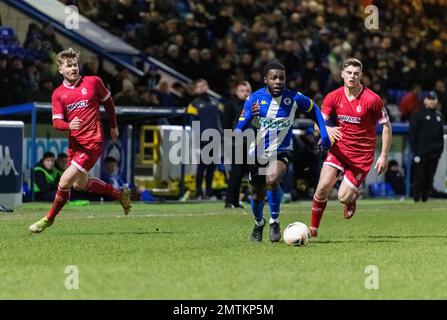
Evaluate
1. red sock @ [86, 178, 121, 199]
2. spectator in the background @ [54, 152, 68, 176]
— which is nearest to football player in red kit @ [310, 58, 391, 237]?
red sock @ [86, 178, 121, 199]

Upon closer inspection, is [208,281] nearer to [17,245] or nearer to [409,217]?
[17,245]

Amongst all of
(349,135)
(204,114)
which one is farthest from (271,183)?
(204,114)

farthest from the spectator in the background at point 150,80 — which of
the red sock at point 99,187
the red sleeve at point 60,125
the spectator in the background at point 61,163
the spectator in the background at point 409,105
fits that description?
the red sleeve at point 60,125

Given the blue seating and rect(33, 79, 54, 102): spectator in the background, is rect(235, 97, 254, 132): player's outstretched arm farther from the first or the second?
the blue seating

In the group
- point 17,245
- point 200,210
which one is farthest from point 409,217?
point 17,245

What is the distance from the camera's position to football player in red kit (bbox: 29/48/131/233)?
550 inches

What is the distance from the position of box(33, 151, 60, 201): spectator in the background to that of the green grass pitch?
274 centimetres

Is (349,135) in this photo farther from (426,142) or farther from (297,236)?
(426,142)

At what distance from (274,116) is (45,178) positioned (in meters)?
8.88

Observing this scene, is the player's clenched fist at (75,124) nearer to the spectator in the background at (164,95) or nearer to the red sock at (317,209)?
the red sock at (317,209)

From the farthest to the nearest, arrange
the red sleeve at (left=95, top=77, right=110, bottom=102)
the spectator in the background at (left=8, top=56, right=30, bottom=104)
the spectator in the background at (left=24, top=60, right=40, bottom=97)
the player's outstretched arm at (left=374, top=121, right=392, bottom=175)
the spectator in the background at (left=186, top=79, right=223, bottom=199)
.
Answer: the spectator in the background at (left=186, top=79, right=223, bottom=199)
the spectator in the background at (left=24, top=60, right=40, bottom=97)
the spectator in the background at (left=8, top=56, right=30, bottom=104)
the red sleeve at (left=95, top=77, right=110, bottom=102)
the player's outstretched arm at (left=374, top=121, right=392, bottom=175)

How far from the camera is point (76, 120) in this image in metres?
14.0

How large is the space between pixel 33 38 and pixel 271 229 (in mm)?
11895

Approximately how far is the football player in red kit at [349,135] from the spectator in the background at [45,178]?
323 inches
